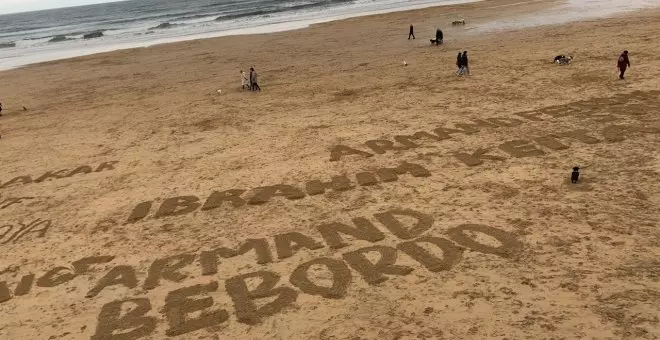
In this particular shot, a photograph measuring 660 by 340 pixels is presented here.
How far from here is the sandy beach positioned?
7047mm

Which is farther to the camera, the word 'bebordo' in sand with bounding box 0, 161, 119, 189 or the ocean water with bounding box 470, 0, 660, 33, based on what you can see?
the ocean water with bounding box 470, 0, 660, 33

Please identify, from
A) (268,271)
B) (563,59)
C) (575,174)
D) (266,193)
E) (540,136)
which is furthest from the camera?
(563,59)

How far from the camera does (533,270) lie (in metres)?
7.51

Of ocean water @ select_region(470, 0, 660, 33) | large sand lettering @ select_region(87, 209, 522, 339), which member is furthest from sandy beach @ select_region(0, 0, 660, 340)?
ocean water @ select_region(470, 0, 660, 33)

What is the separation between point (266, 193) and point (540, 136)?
6972mm

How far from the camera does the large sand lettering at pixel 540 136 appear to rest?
464 inches

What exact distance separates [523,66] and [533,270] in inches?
550

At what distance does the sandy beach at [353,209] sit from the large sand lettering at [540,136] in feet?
0.25

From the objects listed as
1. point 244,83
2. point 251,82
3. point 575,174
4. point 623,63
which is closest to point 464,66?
point 623,63

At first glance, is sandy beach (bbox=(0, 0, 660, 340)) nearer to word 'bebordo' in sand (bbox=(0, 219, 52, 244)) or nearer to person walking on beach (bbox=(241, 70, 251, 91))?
word 'bebordo' in sand (bbox=(0, 219, 52, 244))

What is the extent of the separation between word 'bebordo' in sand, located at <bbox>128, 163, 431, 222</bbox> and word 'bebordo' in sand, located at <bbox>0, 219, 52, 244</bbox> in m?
1.86

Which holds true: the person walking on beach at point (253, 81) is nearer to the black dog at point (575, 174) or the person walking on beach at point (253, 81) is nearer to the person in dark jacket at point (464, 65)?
the person in dark jacket at point (464, 65)

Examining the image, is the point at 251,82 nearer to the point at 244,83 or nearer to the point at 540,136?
the point at 244,83

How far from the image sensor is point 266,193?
36.7ft
